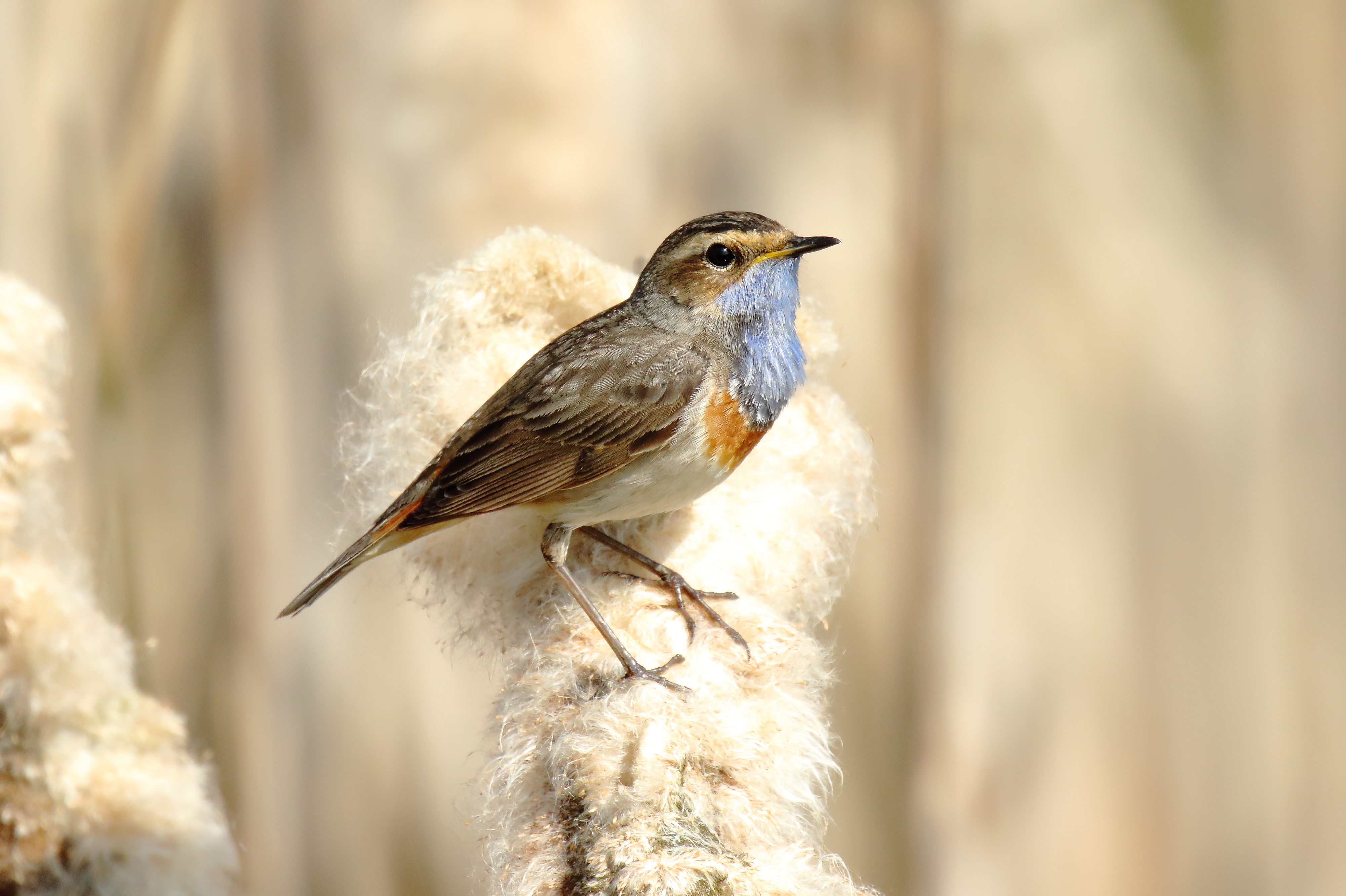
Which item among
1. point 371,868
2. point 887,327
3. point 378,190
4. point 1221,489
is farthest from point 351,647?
point 1221,489

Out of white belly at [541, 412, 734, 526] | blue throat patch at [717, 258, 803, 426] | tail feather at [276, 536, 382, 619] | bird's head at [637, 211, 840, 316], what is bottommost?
tail feather at [276, 536, 382, 619]

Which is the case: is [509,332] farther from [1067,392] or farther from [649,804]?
[1067,392]

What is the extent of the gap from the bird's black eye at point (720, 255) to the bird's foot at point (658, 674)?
2.24 feet

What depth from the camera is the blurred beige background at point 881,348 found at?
207cm

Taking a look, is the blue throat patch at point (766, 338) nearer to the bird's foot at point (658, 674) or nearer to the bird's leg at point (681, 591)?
the bird's leg at point (681, 591)

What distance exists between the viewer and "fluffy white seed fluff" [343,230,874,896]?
84 centimetres

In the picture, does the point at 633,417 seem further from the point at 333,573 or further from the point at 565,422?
the point at 333,573

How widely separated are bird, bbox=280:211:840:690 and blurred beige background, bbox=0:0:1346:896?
2.05ft

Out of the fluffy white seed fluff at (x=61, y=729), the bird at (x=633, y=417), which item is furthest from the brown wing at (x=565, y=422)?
the fluffy white seed fluff at (x=61, y=729)

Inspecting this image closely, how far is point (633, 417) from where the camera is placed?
142 cm

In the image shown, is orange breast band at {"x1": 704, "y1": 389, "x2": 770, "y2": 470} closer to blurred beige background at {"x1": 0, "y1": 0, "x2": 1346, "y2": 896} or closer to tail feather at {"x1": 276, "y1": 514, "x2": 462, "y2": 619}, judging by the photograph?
tail feather at {"x1": 276, "y1": 514, "x2": 462, "y2": 619}

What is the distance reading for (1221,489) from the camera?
2.27m

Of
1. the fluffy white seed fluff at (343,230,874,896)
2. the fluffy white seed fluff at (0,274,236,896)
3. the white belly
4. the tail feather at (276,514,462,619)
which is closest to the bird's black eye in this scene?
the fluffy white seed fluff at (343,230,874,896)

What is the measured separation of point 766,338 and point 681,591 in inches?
16.6
